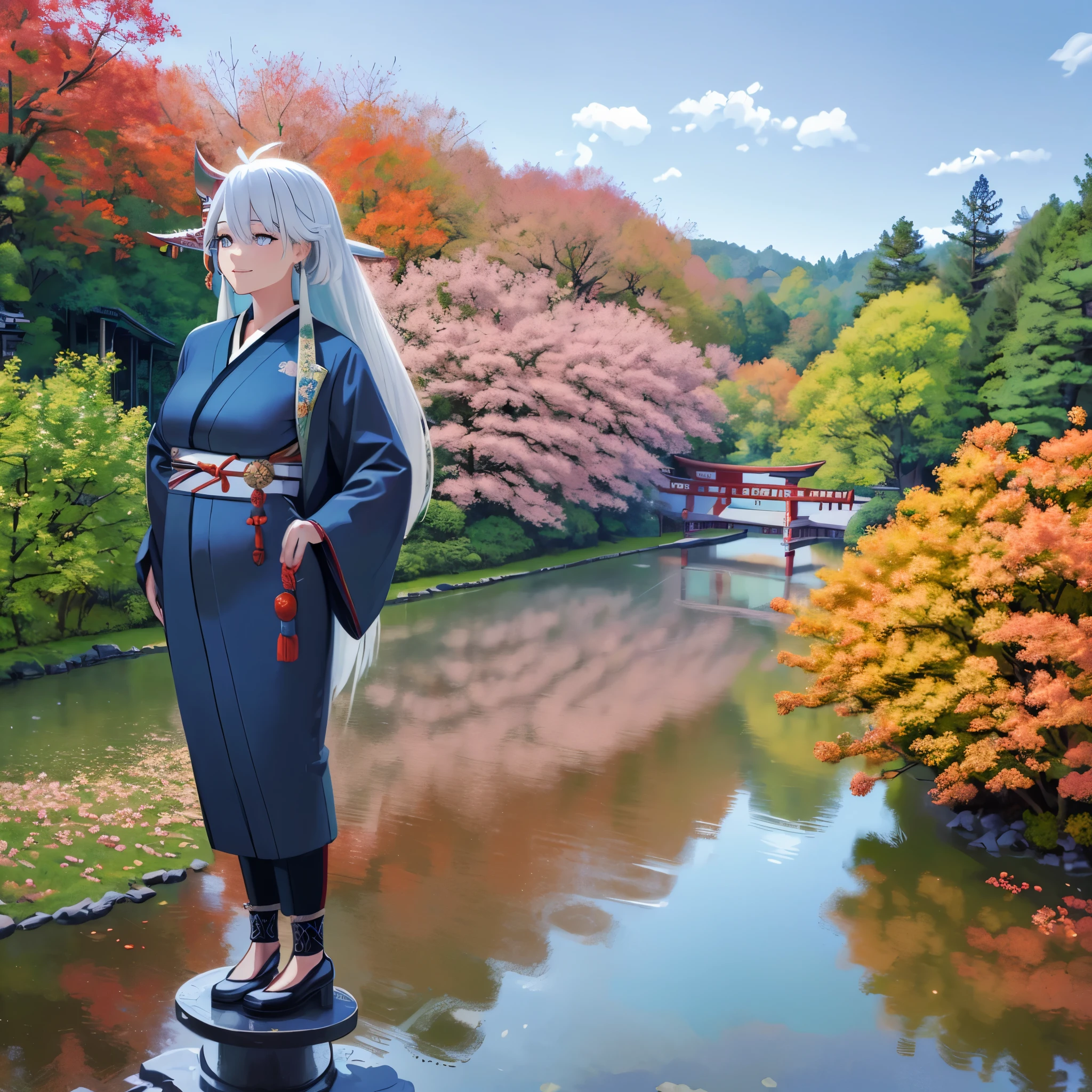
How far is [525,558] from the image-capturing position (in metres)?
14.7

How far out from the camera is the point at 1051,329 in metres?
15.5

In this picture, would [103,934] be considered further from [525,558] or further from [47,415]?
[525,558]

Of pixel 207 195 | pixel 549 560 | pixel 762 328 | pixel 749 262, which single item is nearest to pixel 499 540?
pixel 549 560

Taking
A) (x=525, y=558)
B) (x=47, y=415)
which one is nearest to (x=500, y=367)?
(x=525, y=558)

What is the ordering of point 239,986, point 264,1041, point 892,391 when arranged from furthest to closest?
point 892,391 → point 239,986 → point 264,1041

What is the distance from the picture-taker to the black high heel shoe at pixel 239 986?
2.14 meters

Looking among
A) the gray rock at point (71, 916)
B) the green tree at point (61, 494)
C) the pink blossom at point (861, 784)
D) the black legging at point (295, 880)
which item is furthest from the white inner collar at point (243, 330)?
the green tree at point (61, 494)

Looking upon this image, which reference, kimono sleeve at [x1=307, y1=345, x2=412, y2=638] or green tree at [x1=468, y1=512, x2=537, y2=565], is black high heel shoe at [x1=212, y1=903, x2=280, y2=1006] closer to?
kimono sleeve at [x1=307, y1=345, x2=412, y2=638]

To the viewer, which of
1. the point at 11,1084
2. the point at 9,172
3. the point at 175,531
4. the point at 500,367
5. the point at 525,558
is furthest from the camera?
the point at 525,558

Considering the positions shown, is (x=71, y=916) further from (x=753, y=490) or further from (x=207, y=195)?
(x=753, y=490)

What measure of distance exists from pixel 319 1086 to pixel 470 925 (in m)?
1.85

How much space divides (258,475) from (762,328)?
23599 mm

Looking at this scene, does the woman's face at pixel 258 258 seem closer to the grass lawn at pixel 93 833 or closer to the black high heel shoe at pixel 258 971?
the black high heel shoe at pixel 258 971

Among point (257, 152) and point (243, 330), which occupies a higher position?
point (257, 152)
